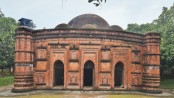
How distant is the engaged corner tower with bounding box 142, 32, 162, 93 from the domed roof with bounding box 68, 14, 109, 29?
14.5 ft

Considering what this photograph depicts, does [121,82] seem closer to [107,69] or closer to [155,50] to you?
[107,69]

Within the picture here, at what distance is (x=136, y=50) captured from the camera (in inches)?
772

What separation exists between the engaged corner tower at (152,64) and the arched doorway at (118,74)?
169 centimetres

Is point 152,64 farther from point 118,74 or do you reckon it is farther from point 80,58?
point 80,58

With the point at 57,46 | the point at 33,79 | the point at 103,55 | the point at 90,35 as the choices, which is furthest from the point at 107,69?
the point at 33,79

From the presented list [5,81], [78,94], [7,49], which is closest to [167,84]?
Answer: [78,94]

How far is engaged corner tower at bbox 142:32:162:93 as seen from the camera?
62.4 ft

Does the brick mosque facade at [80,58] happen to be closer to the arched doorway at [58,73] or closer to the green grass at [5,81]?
the arched doorway at [58,73]

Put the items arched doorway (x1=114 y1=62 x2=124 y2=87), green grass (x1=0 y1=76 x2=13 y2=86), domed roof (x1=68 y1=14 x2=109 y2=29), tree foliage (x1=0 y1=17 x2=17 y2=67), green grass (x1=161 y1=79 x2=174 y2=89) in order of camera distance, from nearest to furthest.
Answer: arched doorway (x1=114 y1=62 x2=124 y2=87), domed roof (x1=68 y1=14 x2=109 y2=29), green grass (x1=161 y1=79 x2=174 y2=89), green grass (x1=0 y1=76 x2=13 y2=86), tree foliage (x1=0 y1=17 x2=17 y2=67)

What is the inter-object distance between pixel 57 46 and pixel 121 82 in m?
5.34

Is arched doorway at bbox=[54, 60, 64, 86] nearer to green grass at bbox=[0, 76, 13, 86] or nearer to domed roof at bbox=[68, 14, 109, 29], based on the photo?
domed roof at bbox=[68, 14, 109, 29]

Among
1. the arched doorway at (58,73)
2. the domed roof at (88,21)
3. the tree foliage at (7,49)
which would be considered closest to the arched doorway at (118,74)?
the arched doorway at (58,73)

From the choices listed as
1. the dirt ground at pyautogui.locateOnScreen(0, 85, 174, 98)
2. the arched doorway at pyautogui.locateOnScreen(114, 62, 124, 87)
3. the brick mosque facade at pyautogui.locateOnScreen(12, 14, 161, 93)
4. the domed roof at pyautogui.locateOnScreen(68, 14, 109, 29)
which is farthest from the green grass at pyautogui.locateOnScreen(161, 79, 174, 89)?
the domed roof at pyautogui.locateOnScreen(68, 14, 109, 29)

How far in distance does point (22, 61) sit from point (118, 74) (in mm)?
6900
